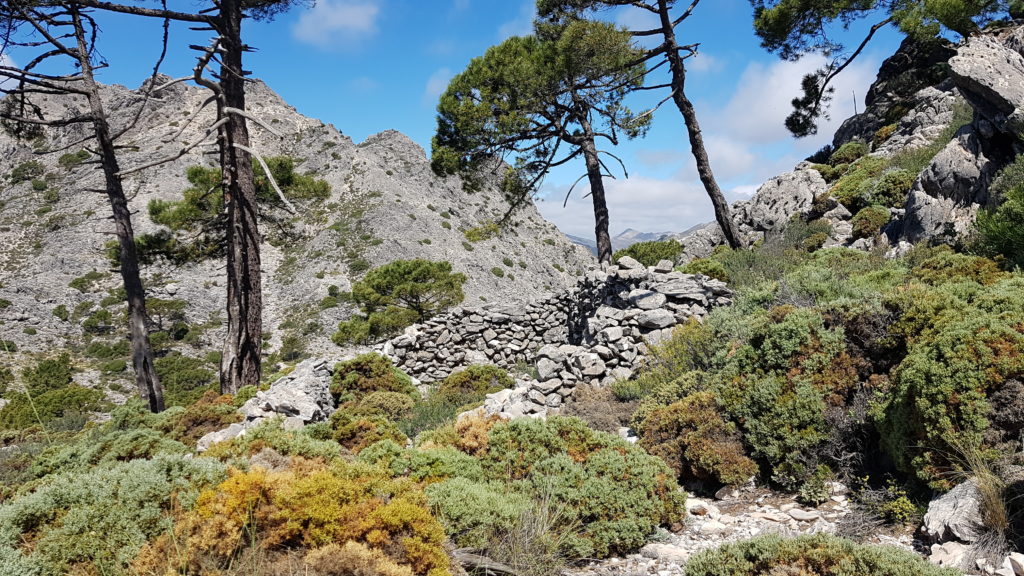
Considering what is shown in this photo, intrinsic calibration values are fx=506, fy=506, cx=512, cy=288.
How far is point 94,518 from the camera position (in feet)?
9.08

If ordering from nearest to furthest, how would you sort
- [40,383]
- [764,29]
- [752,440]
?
1. [752,440]
2. [764,29]
3. [40,383]

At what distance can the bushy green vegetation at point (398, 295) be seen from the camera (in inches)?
770

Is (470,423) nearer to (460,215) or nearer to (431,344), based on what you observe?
(431,344)

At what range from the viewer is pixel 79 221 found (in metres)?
36.2

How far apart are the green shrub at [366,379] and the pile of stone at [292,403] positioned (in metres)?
0.26

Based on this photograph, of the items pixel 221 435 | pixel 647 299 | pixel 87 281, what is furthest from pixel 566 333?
pixel 87 281

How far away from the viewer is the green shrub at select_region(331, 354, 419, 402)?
10.3 meters

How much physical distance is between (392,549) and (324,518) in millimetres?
430

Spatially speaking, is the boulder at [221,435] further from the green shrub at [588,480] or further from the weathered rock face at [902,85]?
the weathered rock face at [902,85]

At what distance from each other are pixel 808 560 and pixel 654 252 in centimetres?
1387

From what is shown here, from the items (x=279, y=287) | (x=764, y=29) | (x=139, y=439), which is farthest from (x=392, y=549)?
(x=279, y=287)

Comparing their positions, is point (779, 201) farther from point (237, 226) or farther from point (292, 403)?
point (237, 226)

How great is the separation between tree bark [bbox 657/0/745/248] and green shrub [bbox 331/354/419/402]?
29.5 ft

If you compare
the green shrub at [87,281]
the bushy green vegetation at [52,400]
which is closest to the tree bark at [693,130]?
the bushy green vegetation at [52,400]
